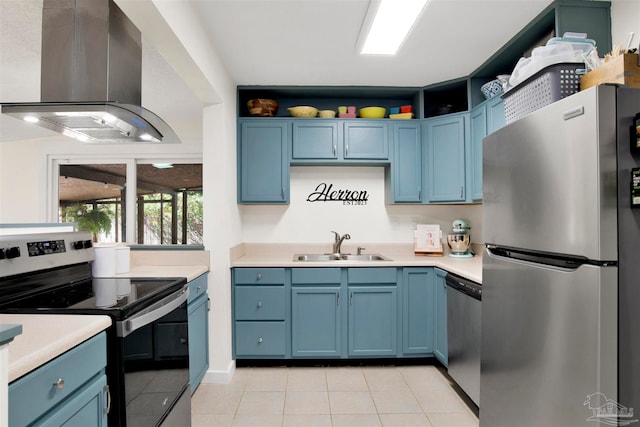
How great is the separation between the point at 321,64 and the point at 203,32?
94 centimetres

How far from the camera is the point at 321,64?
2691 millimetres

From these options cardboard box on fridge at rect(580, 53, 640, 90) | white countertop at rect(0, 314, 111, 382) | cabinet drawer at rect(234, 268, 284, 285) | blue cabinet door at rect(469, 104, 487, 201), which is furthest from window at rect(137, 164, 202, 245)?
cardboard box on fridge at rect(580, 53, 640, 90)

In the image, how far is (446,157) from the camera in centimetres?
304

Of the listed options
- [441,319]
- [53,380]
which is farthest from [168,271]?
[441,319]

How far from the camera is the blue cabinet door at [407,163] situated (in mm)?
3170

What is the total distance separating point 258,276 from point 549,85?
2.28 m

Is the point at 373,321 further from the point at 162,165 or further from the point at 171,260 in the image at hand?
the point at 162,165

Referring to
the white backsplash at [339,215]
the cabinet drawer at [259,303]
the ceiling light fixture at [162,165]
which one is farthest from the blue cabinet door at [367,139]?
the ceiling light fixture at [162,165]

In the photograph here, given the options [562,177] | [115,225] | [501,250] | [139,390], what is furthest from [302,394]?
[115,225]

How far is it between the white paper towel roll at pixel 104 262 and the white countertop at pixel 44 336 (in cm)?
82

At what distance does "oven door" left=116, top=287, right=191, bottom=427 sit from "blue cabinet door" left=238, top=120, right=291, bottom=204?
1320 mm

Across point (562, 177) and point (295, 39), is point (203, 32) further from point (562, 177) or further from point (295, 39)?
point (562, 177)

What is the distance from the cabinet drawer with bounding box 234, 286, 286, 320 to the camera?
2779mm

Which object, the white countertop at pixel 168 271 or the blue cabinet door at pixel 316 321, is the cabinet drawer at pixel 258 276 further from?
the white countertop at pixel 168 271
